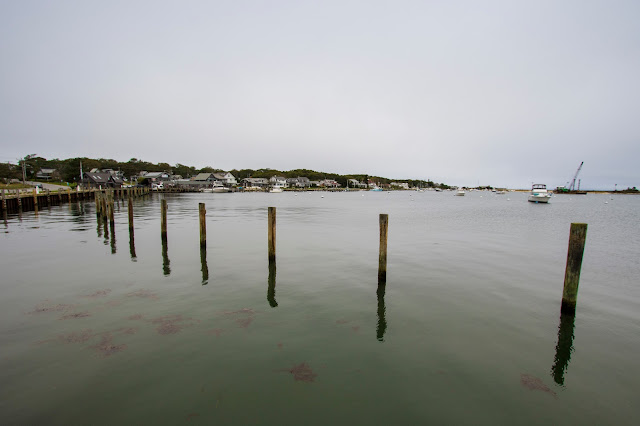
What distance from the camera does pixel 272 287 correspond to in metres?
11.9

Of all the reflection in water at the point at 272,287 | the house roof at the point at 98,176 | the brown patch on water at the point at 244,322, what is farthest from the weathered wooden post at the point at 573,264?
the house roof at the point at 98,176

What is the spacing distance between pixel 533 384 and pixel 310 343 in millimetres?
4747

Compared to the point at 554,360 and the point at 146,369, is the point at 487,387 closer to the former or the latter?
the point at 554,360

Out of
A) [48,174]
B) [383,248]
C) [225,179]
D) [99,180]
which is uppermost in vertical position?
[48,174]

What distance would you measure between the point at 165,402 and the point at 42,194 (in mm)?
55904

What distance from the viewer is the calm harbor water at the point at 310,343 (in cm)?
559

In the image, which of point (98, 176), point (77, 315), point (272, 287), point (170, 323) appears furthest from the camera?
point (98, 176)

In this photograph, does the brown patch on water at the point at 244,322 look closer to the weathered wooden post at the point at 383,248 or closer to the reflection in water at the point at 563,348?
the weathered wooden post at the point at 383,248

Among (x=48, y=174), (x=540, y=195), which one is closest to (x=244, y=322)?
(x=540, y=195)

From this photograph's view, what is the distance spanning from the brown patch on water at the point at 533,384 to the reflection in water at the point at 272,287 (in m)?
6.67

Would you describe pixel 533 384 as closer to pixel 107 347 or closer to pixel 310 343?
pixel 310 343

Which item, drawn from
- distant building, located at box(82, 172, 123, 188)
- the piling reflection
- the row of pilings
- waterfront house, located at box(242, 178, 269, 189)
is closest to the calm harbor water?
the piling reflection

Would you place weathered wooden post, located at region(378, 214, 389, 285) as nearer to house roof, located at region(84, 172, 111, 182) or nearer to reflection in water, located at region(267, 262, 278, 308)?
reflection in water, located at region(267, 262, 278, 308)

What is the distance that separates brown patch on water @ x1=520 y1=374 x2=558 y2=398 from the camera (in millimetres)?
6213
